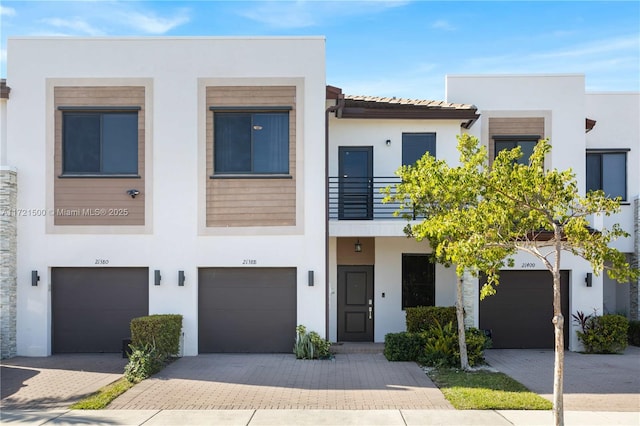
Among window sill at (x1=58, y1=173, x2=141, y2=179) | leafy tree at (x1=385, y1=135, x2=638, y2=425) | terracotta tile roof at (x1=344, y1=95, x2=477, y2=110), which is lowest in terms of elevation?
leafy tree at (x1=385, y1=135, x2=638, y2=425)

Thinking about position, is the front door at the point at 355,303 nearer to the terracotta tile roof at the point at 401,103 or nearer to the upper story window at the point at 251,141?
the upper story window at the point at 251,141

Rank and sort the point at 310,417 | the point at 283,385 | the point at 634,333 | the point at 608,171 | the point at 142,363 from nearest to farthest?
the point at 310,417, the point at 283,385, the point at 142,363, the point at 634,333, the point at 608,171

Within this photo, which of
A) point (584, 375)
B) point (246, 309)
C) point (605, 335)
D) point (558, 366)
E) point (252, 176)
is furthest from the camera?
point (605, 335)

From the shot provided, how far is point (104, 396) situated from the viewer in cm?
981

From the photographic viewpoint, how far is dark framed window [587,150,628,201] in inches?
658

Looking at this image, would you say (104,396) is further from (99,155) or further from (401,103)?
(401,103)

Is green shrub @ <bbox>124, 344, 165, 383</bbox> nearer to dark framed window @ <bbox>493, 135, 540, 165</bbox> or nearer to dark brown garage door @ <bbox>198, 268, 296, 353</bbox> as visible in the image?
dark brown garage door @ <bbox>198, 268, 296, 353</bbox>

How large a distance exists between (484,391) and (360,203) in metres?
6.46

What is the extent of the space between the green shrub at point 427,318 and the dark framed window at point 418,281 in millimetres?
1414

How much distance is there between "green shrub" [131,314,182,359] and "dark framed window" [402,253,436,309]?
21.5ft

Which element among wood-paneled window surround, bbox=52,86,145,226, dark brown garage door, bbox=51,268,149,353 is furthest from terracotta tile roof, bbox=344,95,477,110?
dark brown garage door, bbox=51,268,149,353

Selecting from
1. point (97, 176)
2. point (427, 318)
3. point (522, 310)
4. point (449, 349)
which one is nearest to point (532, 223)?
point (449, 349)

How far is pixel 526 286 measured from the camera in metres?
15.3

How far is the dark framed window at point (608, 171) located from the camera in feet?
54.9
